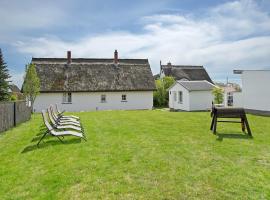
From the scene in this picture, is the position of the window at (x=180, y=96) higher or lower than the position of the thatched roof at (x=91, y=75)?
lower

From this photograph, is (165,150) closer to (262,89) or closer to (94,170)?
(94,170)

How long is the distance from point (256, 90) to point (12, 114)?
19117 millimetres

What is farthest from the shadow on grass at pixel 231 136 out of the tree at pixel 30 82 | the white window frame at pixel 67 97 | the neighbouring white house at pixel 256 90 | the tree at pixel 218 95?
the white window frame at pixel 67 97

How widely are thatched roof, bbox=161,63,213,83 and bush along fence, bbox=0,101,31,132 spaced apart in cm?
3711

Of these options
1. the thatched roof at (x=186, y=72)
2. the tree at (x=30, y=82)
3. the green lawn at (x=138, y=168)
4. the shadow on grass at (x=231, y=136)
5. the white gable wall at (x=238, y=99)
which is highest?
the thatched roof at (x=186, y=72)

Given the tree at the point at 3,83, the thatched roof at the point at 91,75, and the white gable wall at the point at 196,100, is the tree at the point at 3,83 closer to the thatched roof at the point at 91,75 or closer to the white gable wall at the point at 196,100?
the thatched roof at the point at 91,75

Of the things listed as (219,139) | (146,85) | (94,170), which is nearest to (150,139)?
(219,139)

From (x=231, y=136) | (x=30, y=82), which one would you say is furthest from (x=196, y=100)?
(x=231, y=136)

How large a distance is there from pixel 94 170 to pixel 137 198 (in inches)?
77.6

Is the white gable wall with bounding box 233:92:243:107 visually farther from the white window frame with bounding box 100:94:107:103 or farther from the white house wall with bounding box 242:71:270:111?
the white window frame with bounding box 100:94:107:103

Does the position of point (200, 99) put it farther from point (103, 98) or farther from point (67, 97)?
point (67, 97)

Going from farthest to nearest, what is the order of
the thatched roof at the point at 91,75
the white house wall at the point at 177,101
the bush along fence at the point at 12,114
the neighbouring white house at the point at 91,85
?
1. the thatched roof at the point at 91,75
2. the neighbouring white house at the point at 91,85
3. the white house wall at the point at 177,101
4. the bush along fence at the point at 12,114

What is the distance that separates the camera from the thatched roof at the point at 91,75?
34.4 meters

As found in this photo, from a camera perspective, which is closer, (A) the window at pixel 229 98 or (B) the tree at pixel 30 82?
(B) the tree at pixel 30 82
